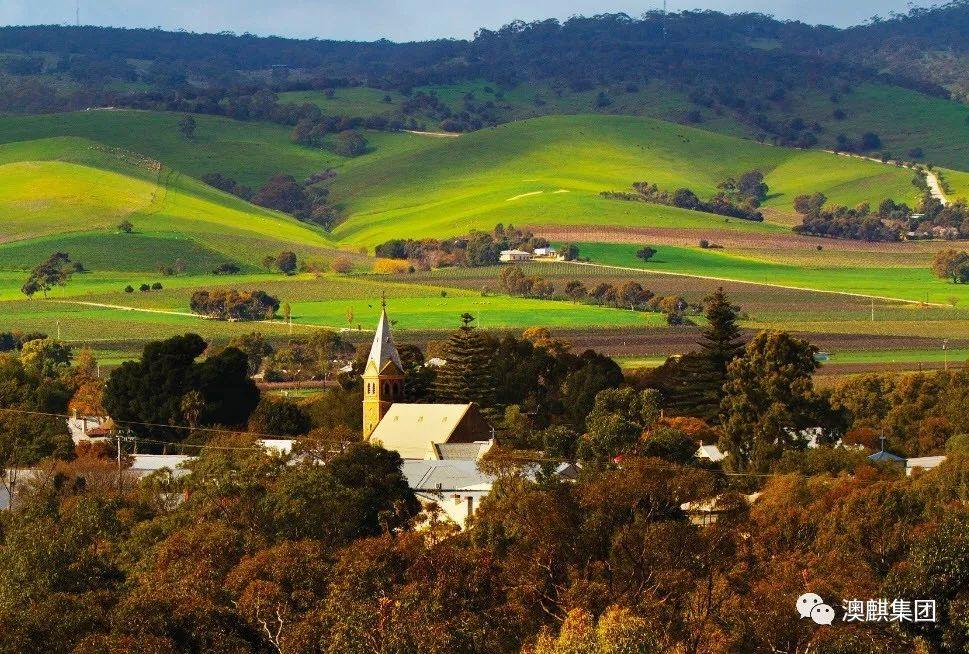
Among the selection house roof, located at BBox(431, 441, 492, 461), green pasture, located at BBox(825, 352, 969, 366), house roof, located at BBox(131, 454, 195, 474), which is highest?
house roof, located at BBox(131, 454, 195, 474)

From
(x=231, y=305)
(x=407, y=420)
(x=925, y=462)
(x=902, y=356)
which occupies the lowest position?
(x=231, y=305)

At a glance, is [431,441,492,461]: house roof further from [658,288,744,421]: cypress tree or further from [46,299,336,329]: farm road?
[46,299,336,329]: farm road

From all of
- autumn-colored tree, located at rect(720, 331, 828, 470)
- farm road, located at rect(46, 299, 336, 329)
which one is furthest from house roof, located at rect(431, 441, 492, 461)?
farm road, located at rect(46, 299, 336, 329)

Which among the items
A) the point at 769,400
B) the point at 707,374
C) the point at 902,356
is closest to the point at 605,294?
the point at 902,356

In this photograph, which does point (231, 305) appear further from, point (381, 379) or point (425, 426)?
point (425, 426)

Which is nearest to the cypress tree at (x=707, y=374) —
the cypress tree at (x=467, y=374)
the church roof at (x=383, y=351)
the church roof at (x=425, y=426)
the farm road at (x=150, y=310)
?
the cypress tree at (x=467, y=374)

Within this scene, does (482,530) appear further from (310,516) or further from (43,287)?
(43,287)
